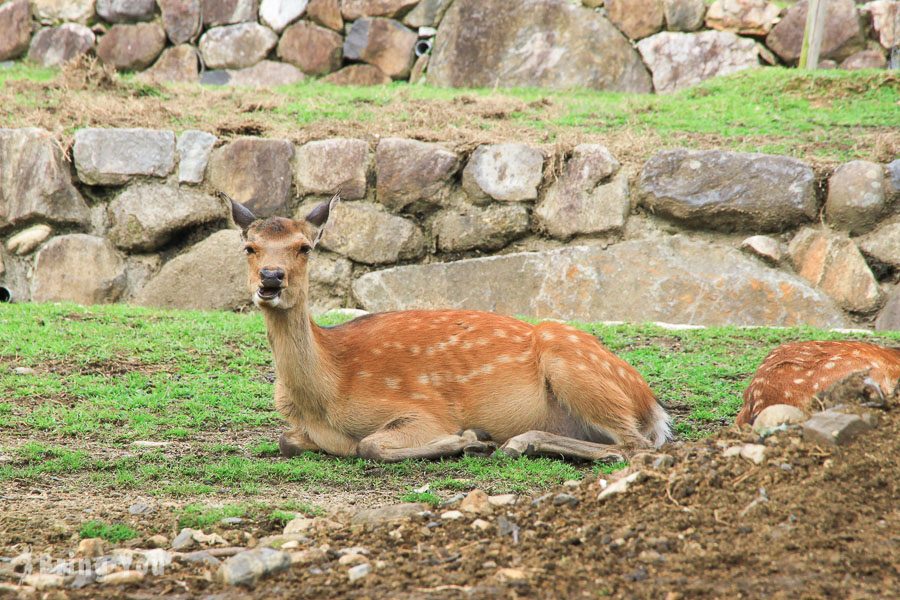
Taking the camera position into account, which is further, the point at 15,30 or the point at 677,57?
the point at 15,30

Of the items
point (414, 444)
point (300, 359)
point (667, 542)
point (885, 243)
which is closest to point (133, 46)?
point (300, 359)

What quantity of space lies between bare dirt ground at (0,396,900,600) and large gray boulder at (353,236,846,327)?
4.98 meters

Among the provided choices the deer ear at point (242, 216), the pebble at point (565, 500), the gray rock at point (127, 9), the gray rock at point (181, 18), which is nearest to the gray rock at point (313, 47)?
the gray rock at point (181, 18)

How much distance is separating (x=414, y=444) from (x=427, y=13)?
27.0 ft

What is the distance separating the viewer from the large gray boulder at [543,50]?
1202 cm

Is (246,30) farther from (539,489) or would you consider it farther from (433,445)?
(539,489)

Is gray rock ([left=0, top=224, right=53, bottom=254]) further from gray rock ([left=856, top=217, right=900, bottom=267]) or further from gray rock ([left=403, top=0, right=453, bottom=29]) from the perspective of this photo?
gray rock ([left=856, top=217, right=900, bottom=267])

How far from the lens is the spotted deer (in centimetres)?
523

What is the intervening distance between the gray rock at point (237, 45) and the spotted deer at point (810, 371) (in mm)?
9247

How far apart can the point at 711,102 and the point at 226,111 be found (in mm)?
5085

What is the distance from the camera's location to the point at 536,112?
10734 millimetres

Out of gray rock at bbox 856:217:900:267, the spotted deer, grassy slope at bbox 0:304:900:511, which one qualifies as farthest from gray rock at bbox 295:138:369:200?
the spotted deer

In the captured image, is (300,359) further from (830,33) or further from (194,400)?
(830,33)

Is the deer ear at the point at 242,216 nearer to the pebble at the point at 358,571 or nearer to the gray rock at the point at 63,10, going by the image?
the pebble at the point at 358,571
